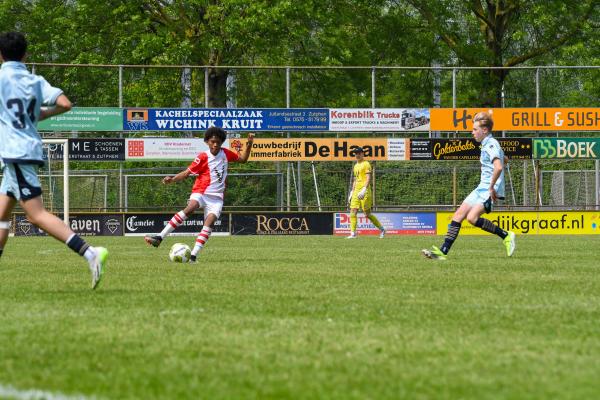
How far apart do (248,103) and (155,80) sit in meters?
3.20

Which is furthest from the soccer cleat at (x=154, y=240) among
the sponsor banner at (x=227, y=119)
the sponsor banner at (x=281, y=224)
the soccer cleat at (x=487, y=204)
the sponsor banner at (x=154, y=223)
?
the sponsor banner at (x=227, y=119)

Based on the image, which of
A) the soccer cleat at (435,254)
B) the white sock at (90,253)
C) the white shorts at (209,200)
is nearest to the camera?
the white sock at (90,253)

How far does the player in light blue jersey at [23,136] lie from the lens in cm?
855

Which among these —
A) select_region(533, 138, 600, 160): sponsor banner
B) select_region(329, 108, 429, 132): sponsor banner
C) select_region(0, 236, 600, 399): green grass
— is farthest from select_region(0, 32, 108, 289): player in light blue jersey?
select_region(533, 138, 600, 160): sponsor banner

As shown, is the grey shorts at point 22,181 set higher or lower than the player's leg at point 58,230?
higher

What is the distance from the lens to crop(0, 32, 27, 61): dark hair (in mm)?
8680

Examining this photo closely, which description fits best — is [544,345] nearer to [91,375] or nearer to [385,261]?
[91,375]

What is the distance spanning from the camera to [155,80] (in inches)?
1395

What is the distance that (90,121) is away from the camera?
108ft

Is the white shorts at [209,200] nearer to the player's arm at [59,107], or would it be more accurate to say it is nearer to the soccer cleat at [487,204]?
the soccer cleat at [487,204]

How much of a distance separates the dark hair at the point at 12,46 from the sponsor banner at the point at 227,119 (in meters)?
24.3

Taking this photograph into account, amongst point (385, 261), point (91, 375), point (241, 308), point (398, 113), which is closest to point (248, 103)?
point (398, 113)

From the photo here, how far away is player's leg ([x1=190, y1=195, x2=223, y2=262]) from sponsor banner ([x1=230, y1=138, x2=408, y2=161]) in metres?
17.8

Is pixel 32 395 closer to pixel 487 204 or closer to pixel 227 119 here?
pixel 487 204
